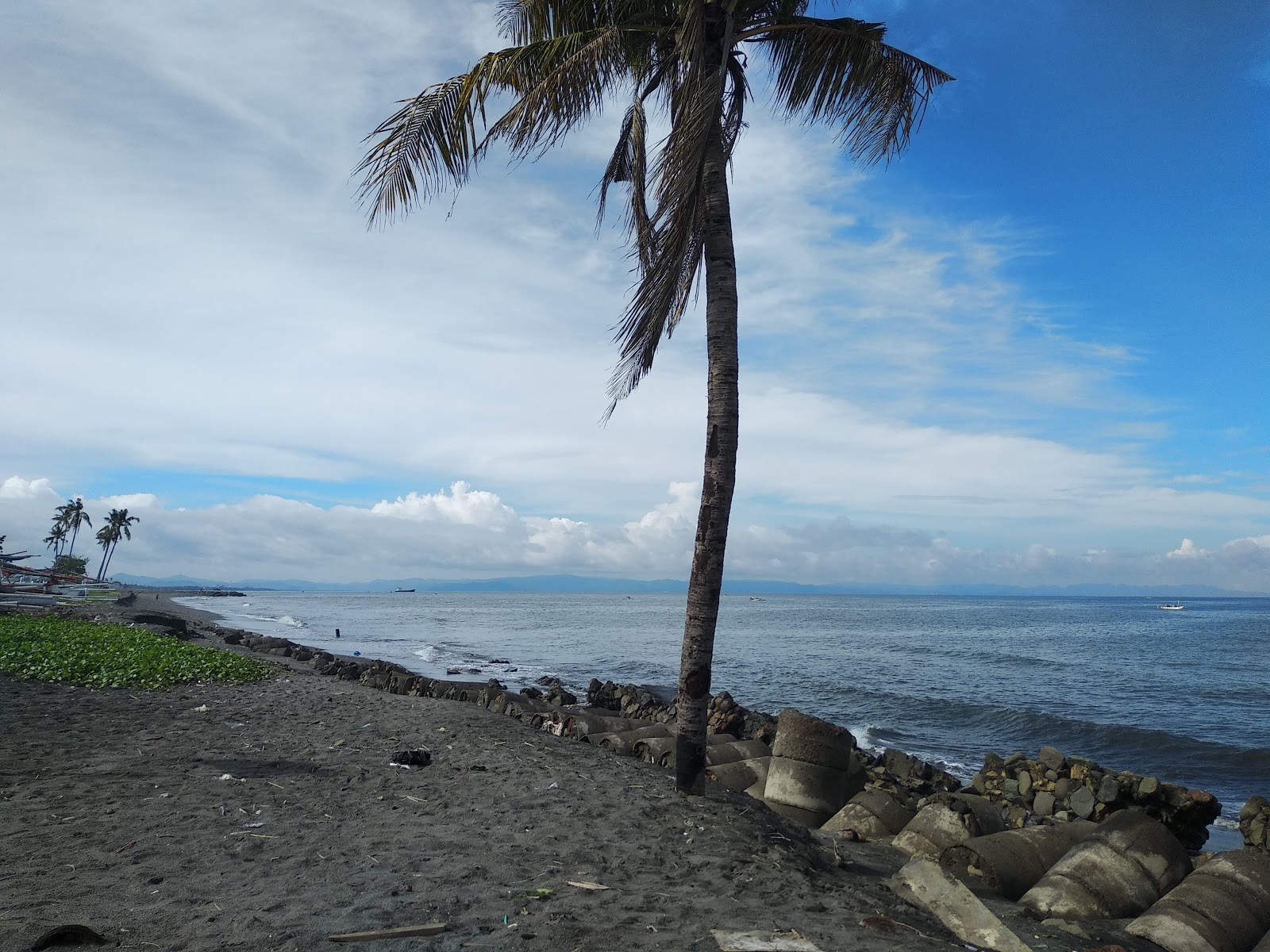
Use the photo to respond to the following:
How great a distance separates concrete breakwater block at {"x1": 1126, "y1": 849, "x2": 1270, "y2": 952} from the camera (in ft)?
22.4

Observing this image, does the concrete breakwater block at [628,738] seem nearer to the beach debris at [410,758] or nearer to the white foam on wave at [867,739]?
the beach debris at [410,758]

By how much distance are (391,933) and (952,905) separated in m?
4.22

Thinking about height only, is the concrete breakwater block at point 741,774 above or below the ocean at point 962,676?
above

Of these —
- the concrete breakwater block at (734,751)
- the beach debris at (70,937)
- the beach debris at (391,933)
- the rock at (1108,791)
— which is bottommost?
the rock at (1108,791)

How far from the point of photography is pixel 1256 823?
36.3 feet

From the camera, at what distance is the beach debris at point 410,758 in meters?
9.62

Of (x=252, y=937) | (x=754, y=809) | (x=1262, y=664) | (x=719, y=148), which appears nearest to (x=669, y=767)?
(x=754, y=809)

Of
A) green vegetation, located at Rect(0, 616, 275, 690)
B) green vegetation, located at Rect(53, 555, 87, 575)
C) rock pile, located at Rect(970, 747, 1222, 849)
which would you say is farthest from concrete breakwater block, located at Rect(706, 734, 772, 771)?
green vegetation, located at Rect(53, 555, 87, 575)

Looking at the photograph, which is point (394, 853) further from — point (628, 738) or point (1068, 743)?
point (1068, 743)

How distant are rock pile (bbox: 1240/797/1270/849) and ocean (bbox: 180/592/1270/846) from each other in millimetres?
2143

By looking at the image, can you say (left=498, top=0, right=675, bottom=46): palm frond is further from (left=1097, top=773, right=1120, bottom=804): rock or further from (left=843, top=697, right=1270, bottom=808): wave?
(left=843, top=697, right=1270, bottom=808): wave

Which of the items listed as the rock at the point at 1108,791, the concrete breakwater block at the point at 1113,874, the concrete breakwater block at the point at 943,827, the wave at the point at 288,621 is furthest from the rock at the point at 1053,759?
the wave at the point at 288,621

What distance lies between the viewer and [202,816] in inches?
277

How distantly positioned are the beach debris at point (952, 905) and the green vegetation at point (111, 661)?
43.7ft
